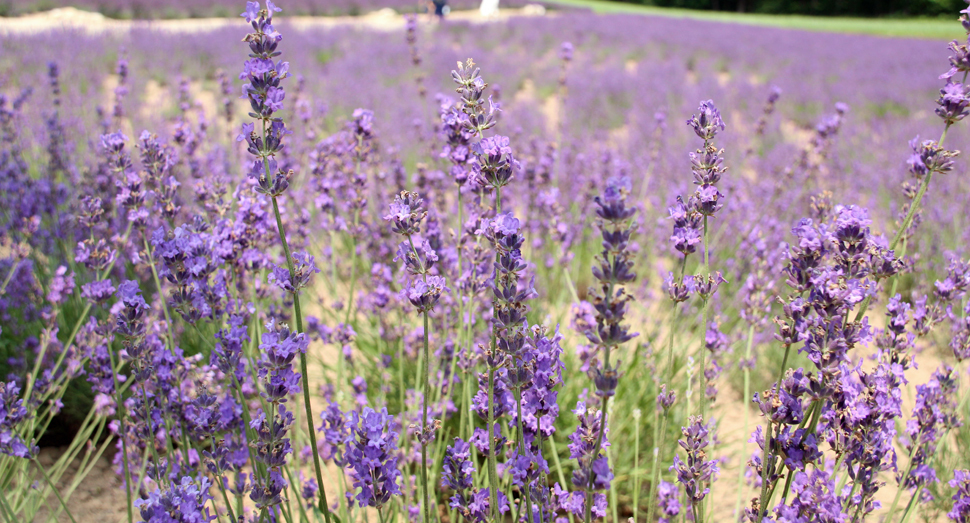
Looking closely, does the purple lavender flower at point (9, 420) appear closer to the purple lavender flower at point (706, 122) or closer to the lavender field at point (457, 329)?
the lavender field at point (457, 329)

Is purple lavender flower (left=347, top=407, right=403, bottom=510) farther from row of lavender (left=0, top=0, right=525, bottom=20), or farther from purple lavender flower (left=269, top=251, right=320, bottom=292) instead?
row of lavender (left=0, top=0, right=525, bottom=20)

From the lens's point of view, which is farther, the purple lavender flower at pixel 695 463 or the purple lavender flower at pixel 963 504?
the purple lavender flower at pixel 963 504

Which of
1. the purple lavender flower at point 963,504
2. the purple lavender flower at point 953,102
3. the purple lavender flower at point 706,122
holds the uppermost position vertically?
the purple lavender flower at point 953,102

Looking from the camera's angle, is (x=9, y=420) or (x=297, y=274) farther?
(x=9, y=420)

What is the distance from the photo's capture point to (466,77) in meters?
1.22

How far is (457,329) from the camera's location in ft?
7.60

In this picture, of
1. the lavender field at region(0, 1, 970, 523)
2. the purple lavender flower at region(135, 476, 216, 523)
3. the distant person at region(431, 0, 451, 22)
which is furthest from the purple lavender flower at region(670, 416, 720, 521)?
the distant person at region(431, 0, 451, 22)

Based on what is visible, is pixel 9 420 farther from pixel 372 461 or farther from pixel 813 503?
pixel 813 503

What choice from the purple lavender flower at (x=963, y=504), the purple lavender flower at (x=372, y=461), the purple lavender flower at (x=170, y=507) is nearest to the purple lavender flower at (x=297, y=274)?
the purple lavender flower at (x=372, y=461)

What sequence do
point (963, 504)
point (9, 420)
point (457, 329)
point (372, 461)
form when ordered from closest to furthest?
point (372, 461), point (963, 504), point (9, 420), point (457, 329)

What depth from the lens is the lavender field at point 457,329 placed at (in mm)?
1172

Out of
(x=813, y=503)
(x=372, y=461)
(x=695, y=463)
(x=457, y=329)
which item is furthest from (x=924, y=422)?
(x=457, y=329)

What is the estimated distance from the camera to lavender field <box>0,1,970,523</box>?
1172 mm

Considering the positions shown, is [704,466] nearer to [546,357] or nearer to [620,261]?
[546,357]
